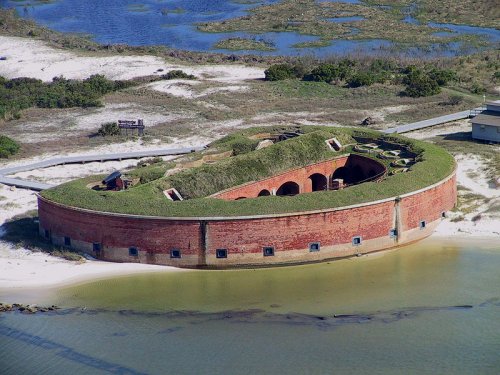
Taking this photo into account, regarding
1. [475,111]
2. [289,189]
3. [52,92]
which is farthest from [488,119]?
[52,92]

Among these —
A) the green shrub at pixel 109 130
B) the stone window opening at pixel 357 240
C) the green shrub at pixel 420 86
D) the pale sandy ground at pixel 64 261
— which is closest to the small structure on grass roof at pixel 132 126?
the green shrub at pixel 109 130

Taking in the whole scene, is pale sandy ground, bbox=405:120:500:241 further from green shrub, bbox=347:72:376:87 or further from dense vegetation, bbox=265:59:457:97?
green shrub, bbox=347:72:376:87

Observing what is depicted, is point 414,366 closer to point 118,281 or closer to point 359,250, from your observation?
point 359,250

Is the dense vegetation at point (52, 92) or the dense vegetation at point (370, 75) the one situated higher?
the dense vegetation at point (370, 75)

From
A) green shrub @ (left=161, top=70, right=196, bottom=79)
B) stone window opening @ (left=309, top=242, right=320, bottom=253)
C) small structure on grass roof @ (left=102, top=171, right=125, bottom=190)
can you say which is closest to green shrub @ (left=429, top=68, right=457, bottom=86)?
green shrub @ (left=161, top=70, right=196, bottom=79)

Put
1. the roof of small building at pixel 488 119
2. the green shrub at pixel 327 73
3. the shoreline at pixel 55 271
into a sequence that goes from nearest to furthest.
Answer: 1. the shoreline at pixel 55 271
2. the roof of small building at pixel 488 119
3. the green shrub at pixel 327 73

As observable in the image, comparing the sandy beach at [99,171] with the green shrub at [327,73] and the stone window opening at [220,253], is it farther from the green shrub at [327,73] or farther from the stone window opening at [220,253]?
the green shrub at [327,73]

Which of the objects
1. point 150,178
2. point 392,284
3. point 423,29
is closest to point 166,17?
point 423,29

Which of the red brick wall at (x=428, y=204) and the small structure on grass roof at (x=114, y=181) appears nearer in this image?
the red brick wall at (x=428, y=204)
